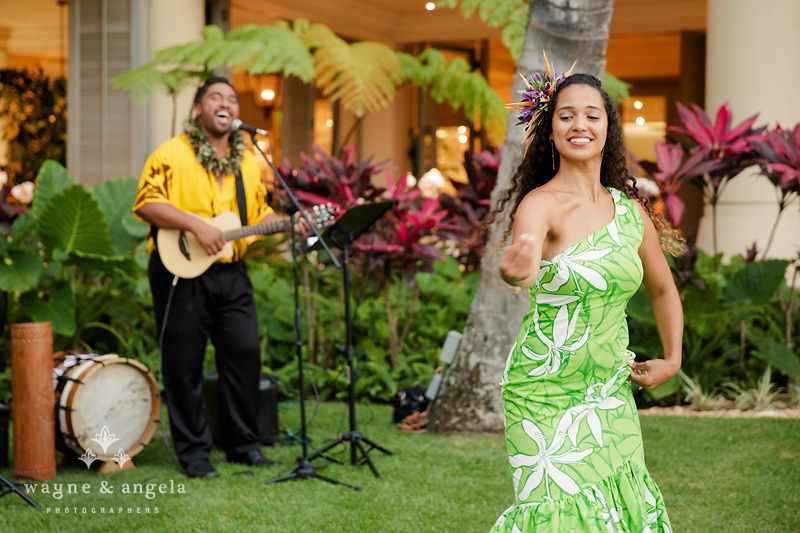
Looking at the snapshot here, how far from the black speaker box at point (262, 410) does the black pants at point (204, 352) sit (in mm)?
330

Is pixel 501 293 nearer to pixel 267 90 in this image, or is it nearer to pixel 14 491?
pixel 14 491

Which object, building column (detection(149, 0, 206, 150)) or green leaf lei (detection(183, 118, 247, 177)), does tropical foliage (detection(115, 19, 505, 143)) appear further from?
green leaf lei (detection(183, 118, 247, 177))

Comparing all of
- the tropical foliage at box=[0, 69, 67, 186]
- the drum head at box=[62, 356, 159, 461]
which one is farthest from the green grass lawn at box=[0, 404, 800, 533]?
the tropical foliage at box=[0, 69, 67, 186]

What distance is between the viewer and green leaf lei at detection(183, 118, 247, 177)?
16.0 ft

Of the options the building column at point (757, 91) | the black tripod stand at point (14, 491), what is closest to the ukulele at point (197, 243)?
the black tripod stand at point (14, 491)

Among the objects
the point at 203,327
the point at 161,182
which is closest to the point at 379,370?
the point at 203,327

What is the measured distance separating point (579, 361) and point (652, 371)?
314mm

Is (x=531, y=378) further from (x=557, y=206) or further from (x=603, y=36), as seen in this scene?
(x=603, y=36)

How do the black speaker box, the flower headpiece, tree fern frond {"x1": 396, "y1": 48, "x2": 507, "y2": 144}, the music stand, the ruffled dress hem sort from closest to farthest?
1. the ruffled dress hem
2. the flower headpiece
3. the music stand
4. the black speaker box
5. tree fern frond {"x1": 396, "y1": 48, "x2": 507, "y2": 144}

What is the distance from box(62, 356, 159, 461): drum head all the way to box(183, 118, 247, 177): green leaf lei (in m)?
1.20

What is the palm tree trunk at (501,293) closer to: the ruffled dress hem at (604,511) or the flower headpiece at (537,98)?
the flower headpiece at (537,98)

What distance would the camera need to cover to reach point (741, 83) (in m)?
8.77

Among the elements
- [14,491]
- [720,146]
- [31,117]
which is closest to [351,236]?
[14,491]

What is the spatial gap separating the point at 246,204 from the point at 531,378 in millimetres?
2970
